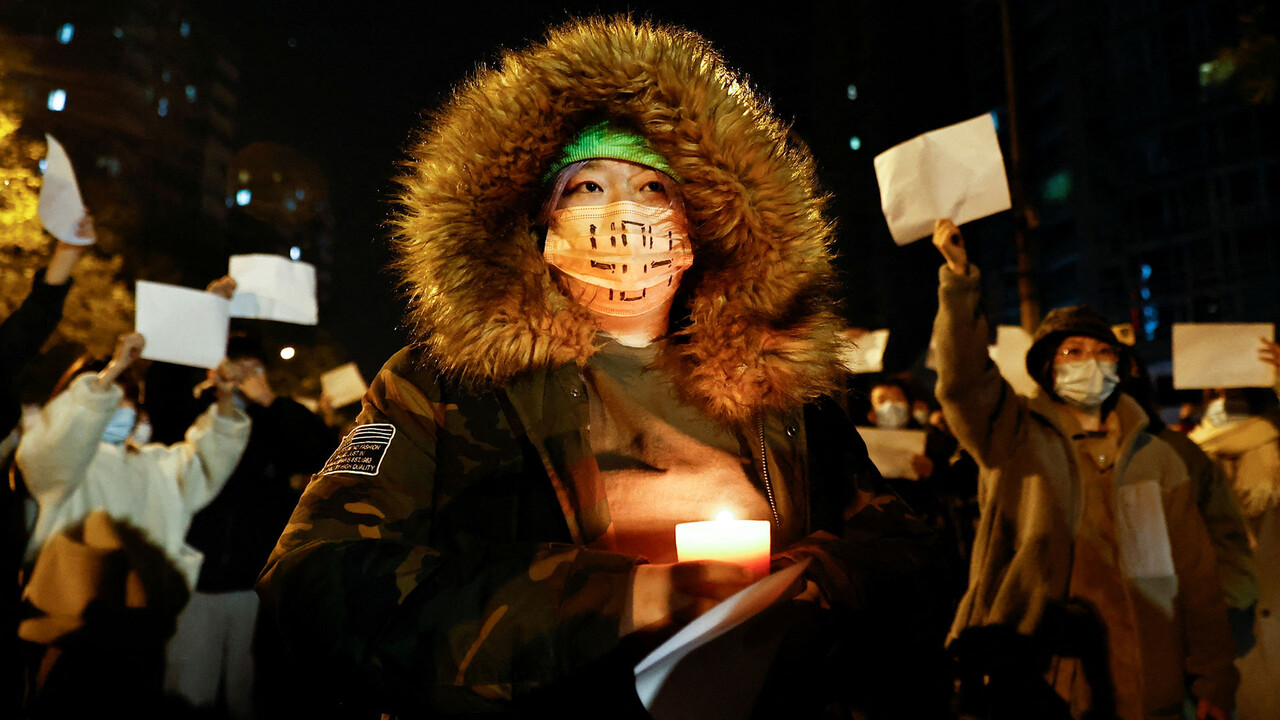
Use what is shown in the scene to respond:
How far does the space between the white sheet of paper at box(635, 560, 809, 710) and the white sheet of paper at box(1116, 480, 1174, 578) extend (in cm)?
361

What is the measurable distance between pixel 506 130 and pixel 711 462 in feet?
3.24

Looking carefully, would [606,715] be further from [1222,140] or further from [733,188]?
[1222,140]

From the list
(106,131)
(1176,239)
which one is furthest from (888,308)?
(106,131)

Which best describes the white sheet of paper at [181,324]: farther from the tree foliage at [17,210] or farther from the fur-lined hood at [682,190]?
the tree foliage at [17,210]

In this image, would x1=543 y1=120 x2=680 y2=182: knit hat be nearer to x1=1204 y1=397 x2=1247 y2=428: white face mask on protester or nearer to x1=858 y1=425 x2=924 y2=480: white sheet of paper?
x1=858 y1=425 x2=924 y2=480: white sheet of paper

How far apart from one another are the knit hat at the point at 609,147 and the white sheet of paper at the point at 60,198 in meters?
2.64

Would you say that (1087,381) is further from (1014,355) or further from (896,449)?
(1014,355)

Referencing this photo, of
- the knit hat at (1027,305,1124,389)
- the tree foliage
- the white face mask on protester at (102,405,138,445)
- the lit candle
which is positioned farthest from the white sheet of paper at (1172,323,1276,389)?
the tree foliage

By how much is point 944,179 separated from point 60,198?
12.8 ft

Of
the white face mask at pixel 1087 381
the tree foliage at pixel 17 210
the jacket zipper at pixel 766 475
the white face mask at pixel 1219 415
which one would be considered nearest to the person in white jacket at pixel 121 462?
the jacket zipper at pixel 766 475

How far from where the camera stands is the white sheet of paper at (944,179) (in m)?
3.41

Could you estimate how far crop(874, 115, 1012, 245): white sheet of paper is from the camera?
3.41 metres

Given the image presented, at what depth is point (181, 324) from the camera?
4.63 metres

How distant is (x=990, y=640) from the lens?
13.8 ft
